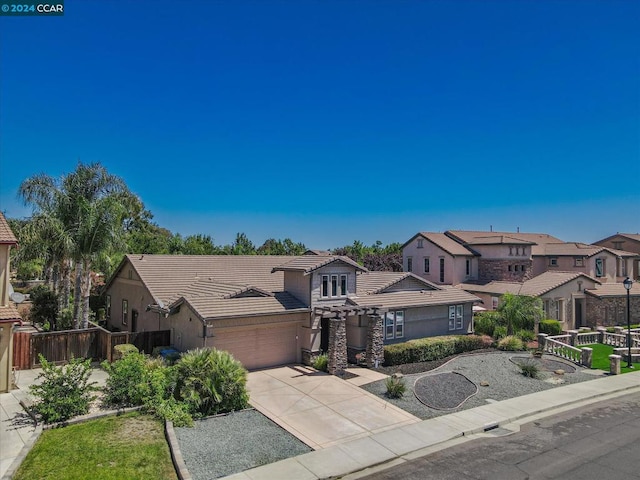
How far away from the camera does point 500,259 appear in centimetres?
4150

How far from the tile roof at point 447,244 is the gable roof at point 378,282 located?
43.8ft

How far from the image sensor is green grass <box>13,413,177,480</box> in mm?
10328

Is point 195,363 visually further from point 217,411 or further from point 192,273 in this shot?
point 192,273

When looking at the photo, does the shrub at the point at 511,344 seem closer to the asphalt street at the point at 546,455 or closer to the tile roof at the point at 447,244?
the asphalt street at the point at 546,455

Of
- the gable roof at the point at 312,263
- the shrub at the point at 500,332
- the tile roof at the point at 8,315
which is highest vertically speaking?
the gable roof at the point at 312,263

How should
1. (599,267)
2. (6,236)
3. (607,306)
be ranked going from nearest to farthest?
(6,236) < (607,306) < (599,267)

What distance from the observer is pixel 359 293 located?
2527 cm

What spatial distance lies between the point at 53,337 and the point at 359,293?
15.5m

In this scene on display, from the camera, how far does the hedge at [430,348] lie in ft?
74.4

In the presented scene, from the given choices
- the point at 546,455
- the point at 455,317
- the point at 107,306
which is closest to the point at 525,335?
the point at 455,317

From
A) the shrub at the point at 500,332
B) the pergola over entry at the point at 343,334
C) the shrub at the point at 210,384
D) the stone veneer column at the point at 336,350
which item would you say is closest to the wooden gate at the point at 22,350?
the shrub at the point at 210,384

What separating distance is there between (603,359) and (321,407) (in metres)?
19.2

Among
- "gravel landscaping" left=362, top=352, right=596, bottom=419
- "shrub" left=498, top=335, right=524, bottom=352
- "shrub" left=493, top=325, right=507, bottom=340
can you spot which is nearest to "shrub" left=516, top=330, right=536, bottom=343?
"shrub" left=493, top=325, right=507, bottom=340

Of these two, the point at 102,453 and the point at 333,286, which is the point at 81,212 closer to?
the point at 333,286
